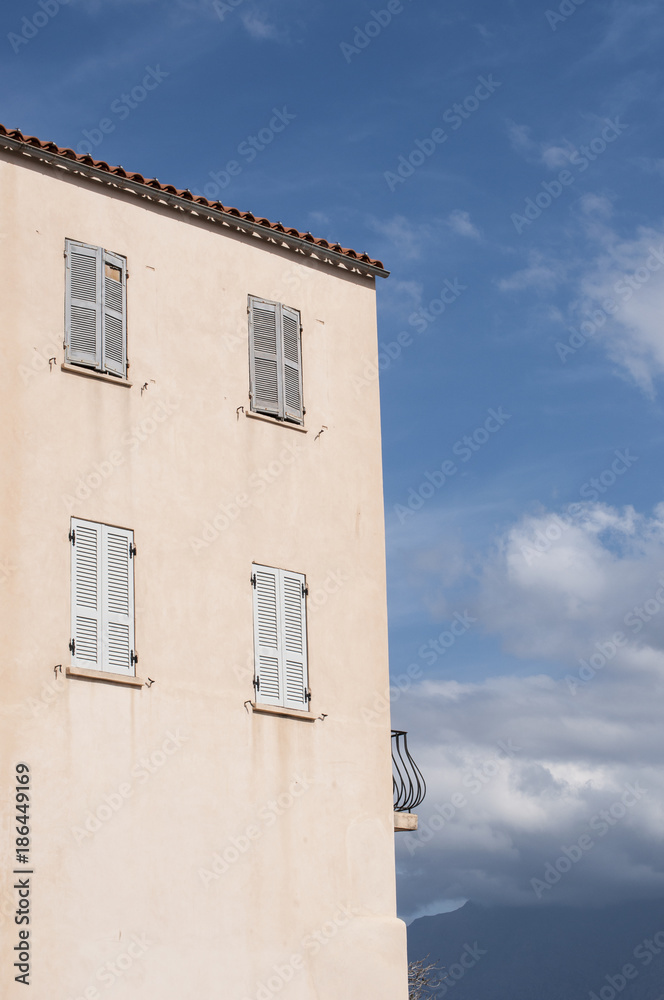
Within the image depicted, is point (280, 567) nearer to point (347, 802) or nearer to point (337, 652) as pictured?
point (337, 652)

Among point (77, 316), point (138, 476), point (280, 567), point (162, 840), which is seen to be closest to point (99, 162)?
point (77, 316)

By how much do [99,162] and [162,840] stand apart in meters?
9.27

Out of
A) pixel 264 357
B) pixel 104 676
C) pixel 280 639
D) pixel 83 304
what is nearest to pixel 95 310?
pixel 83 304

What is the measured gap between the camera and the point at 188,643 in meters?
18.7

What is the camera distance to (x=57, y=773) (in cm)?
1678

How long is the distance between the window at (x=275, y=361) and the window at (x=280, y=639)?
2512 millimetres

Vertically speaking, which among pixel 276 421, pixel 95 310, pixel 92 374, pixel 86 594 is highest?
pixel 95 310

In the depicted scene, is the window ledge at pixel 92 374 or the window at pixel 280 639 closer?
the window ledge at pixel 92 374

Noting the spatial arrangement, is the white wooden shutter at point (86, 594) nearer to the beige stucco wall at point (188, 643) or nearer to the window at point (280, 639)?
the beige stucco wall at point (188, 643)

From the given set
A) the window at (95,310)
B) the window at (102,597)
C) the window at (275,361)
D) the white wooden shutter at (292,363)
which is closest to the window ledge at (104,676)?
the window at (102,597)

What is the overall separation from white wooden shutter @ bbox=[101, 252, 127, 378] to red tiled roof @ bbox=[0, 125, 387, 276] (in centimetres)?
124

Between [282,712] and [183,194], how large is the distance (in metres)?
7.67

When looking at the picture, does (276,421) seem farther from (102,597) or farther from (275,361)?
(102,597)

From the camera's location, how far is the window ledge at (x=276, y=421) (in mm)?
20359
